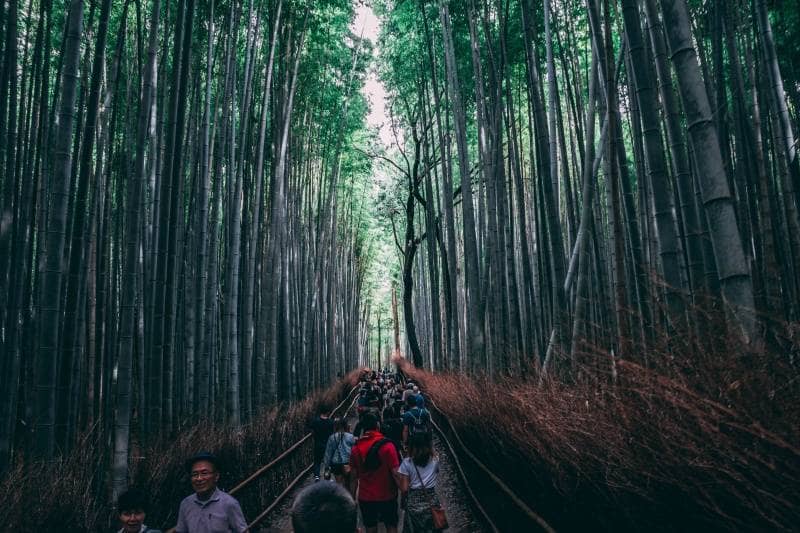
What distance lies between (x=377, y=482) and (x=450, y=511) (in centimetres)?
239

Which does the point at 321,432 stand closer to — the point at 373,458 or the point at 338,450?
the point at 338,450

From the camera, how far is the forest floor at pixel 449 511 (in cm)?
445

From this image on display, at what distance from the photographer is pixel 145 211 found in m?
5.25

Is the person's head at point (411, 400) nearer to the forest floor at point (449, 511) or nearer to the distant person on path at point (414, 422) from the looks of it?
the distant person on path at point (414, 422)

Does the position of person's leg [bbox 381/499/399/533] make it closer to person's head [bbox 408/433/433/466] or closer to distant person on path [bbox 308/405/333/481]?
person's head [bbox 408/433/433/466]

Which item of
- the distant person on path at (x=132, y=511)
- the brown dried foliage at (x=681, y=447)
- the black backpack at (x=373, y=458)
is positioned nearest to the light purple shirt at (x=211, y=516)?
the distant person on path at (x=132, y=511)

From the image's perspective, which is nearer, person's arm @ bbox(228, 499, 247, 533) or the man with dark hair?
the man with dark hair

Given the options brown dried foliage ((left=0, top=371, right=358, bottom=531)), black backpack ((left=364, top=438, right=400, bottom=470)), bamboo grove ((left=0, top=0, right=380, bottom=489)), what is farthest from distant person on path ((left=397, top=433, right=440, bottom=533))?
bamboo grove ((left=0, top=0, right=380, bottom=489))

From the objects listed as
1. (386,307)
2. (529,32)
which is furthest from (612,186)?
(386,307)

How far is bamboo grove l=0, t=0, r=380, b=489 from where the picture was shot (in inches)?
124

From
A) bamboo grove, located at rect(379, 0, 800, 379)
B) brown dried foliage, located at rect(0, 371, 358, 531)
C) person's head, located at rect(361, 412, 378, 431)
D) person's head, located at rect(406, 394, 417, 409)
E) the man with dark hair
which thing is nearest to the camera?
the man with dark hair

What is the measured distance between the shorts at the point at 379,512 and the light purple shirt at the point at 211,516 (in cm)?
113

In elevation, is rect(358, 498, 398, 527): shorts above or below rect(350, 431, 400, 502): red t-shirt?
below

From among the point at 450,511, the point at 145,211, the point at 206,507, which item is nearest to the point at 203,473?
the point at 206,507
